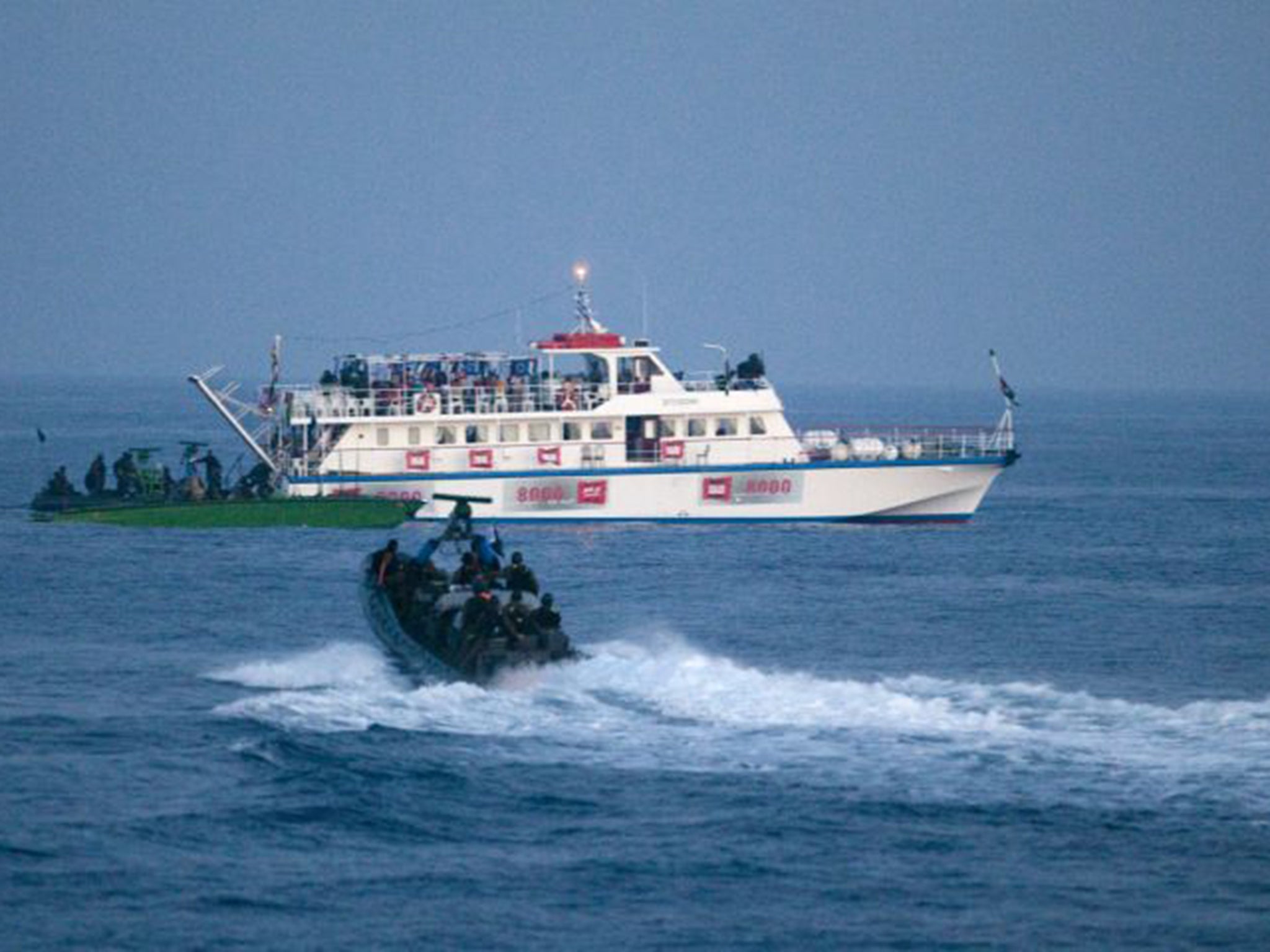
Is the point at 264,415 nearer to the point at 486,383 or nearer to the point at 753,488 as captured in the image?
the point at 486,383

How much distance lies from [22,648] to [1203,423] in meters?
144

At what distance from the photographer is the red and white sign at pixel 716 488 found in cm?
5788

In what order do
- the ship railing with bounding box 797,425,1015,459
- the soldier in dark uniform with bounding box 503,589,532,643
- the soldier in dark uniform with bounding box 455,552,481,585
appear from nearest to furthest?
the soldier in dark uniform with bounding box 503,589,532,643
the soldier in dark uniform with bounding box 455,552,481,585
the ship railing with bounding box 797,425,1015,459

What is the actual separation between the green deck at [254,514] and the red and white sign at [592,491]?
518 cm

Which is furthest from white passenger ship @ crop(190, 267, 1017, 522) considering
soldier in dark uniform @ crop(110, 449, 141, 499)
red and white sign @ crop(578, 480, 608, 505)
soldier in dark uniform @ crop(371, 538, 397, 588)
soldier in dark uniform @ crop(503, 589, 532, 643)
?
soldier in dark uniform @ crop(503, 589, 532, 643)

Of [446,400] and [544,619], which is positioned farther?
[446,400]

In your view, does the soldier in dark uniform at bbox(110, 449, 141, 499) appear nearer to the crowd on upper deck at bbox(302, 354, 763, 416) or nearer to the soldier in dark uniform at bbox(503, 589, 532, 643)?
the crowd on upper deck at bbox(302, 354, 763, 416)

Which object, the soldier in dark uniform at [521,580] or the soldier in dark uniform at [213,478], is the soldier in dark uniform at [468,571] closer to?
the soldier in dark uniform at [521,580]

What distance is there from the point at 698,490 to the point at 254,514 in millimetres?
12493

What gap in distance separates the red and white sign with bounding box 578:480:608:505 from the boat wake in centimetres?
2500

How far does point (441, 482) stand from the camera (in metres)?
56.5

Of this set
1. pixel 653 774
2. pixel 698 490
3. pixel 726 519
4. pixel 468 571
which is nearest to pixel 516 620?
pixel 468 571

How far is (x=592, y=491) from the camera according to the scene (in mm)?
57406

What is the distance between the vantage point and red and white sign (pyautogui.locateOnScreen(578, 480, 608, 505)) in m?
57.3
